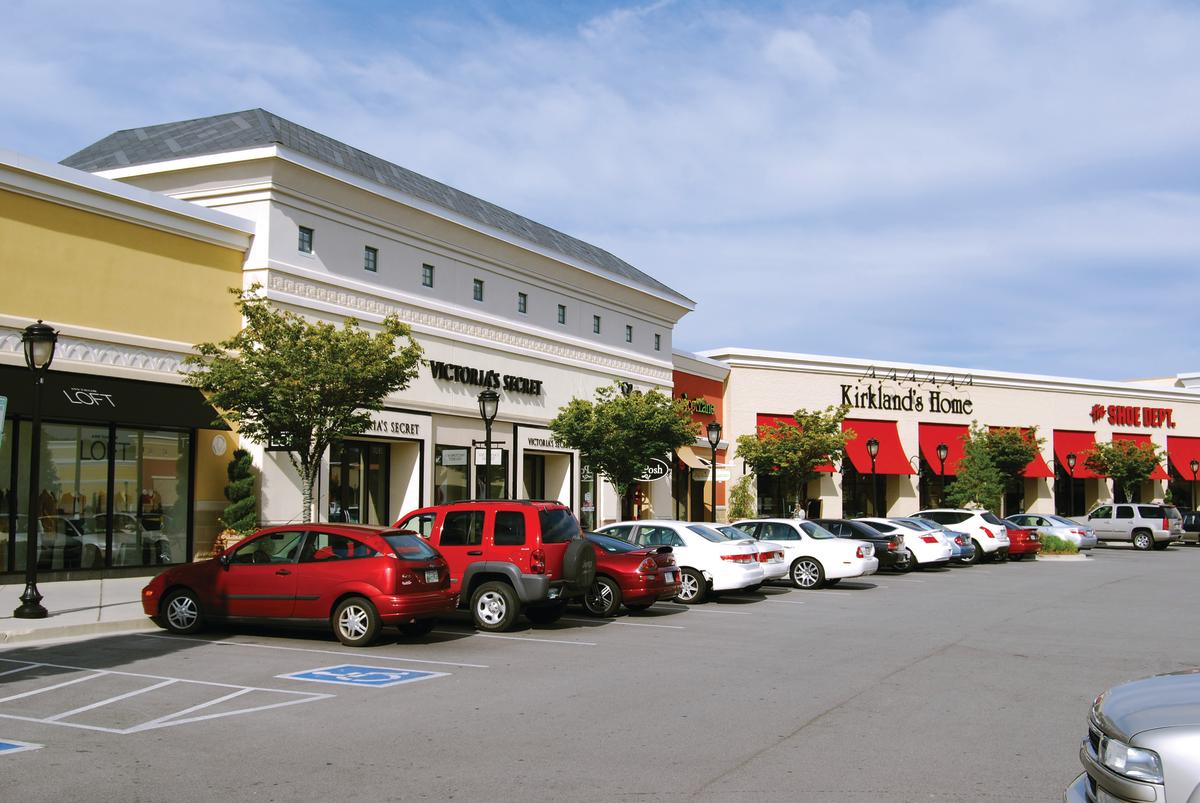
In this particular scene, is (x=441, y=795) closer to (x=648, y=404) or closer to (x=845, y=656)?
(x=845, y=656)

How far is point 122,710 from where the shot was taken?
970cm

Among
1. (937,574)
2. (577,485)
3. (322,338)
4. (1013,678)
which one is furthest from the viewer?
(577,485)

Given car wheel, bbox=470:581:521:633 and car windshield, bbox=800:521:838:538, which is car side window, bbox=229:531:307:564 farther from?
car windshield, bbox=800:521:838:538

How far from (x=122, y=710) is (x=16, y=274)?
1224 cm

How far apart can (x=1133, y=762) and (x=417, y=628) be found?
11439mm

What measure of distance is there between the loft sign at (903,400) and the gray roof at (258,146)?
1943 centimetres

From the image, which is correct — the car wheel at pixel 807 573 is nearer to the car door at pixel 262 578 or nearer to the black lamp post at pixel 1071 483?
the car door at pixel 262 578

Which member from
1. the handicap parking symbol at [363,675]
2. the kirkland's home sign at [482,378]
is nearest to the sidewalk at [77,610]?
the handicap parking symbol at [363,675]

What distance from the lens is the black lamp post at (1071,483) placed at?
56.3 meters

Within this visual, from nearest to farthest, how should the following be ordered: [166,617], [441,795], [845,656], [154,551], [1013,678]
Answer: [441,795] < [1013,678] < [845,656] < [166,617] < [154,551]

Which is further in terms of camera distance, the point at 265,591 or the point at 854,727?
the point at 265,591

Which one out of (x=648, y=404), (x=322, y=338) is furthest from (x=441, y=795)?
(x=648, y=404)

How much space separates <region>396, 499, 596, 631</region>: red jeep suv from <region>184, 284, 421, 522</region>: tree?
388 cm

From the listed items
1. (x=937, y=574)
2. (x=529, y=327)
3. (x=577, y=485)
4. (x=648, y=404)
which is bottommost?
(x=937, y=574)
